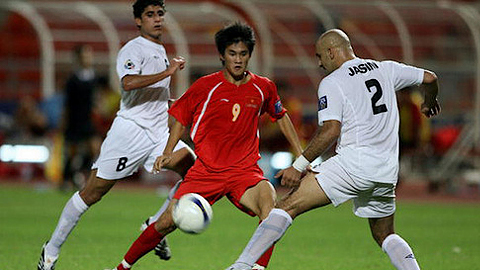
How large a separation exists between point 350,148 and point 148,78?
1.96m

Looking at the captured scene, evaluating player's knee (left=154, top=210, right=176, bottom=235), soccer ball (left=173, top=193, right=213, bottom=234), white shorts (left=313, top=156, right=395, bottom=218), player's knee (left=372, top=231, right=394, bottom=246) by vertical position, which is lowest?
player's knee (left=154, top=210, right=176, bottom=235)

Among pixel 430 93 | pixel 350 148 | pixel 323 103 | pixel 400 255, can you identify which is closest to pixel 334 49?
pixel 323 103

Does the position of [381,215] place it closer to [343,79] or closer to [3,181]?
[343,79]

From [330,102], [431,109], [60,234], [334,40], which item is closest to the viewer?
[330,102]

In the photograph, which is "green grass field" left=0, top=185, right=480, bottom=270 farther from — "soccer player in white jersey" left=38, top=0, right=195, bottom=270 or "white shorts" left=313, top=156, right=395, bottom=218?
"white shorts" left=313, top=156, right=395, bottom=218

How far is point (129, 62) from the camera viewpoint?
25.5 feet

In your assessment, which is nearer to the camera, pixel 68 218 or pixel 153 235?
pixel 153 235

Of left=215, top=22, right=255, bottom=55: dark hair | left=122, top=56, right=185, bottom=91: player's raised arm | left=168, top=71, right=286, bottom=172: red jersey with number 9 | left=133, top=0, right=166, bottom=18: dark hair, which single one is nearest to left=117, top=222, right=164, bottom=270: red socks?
left=168, top=71, right=286, bottom=172: red jersey with number 9

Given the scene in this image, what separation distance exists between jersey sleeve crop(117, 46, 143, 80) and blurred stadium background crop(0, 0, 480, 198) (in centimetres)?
990

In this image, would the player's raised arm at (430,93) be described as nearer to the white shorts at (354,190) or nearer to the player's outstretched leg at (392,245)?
the white shorts at (354,190)

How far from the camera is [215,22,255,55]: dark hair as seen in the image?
283 inches

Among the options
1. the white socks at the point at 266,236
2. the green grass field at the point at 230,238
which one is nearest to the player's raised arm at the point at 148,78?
the white socks at the point at 266,236

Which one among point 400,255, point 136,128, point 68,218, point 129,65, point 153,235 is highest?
point 129,65

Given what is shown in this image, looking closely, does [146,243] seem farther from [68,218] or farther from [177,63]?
[177,63]
